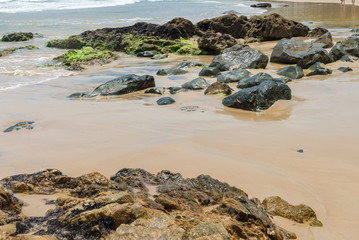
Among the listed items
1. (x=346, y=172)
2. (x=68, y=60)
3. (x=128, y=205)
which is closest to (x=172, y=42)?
(x=68, y=60)

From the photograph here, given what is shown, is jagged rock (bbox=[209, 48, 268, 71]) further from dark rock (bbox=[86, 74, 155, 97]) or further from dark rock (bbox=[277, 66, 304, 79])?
dark rock (bbox=[86, 74, 155, 97])

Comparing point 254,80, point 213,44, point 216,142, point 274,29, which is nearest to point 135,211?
point 216,142

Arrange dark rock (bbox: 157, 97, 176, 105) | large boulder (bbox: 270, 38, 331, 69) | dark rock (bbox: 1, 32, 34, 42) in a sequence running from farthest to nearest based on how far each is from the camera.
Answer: dark rock (bbox: 1, 32, 34, 42) < large boulder (bbox: 270, 38, 331, 69) < dark rock (bbox: 157, 97, 176, 105)

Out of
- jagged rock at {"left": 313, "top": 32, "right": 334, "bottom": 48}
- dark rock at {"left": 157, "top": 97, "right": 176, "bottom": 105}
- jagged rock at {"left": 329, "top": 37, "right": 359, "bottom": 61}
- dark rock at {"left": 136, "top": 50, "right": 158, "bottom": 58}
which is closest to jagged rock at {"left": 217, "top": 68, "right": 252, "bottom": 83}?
dark rock at {"left": 157, "top": 97, "right": 176, "bottom": 105}

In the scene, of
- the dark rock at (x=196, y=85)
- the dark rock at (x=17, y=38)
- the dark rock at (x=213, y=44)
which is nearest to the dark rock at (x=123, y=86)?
the dark rock at (x=196, y=85)

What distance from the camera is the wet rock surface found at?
1.95 meters

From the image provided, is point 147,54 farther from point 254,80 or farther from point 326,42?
point 254,80

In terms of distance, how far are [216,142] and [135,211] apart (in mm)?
2047

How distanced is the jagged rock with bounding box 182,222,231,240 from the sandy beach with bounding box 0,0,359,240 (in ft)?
2.27

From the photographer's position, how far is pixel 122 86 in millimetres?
6953

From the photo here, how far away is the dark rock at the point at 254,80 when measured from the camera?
6.95 meters

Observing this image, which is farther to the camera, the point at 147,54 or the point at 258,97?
the point at 147,54

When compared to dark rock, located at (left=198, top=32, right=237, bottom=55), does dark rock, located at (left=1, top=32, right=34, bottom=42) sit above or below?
above

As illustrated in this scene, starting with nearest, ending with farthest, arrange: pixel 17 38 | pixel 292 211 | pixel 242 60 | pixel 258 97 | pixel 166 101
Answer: pixel 292 211, pixel 258 97, pixel 166 101, pixel 242 60, pixel 17 38
